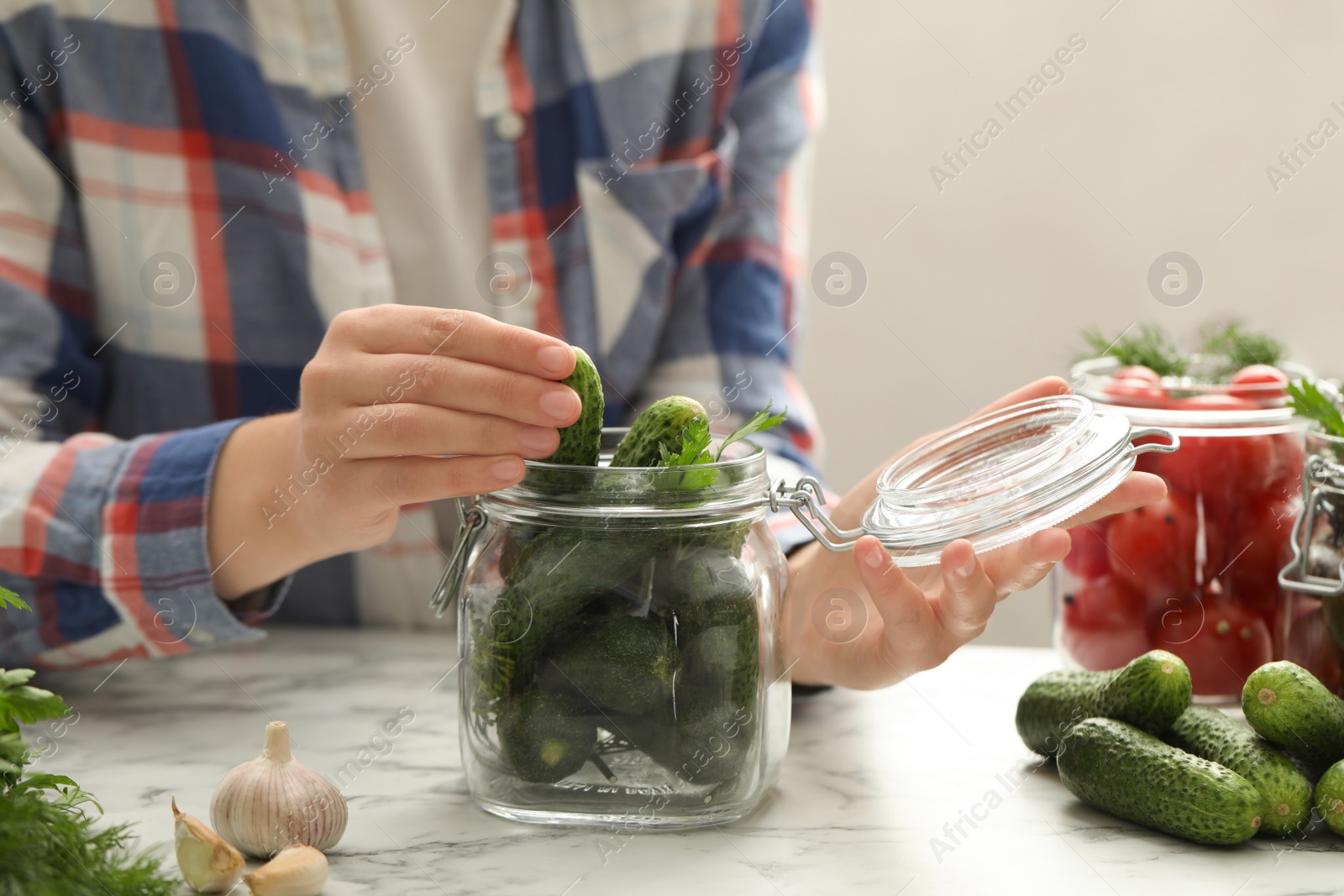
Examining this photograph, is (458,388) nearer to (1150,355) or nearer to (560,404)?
(560,404)

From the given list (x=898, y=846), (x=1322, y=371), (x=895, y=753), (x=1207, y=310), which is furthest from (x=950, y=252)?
(x=898, y=846)

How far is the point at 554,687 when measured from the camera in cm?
55

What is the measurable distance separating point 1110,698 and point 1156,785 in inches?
2.6

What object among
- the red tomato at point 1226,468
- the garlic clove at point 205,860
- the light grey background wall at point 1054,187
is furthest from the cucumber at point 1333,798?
the light grey background wall at point 1054,187

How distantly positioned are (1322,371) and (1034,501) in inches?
51.8

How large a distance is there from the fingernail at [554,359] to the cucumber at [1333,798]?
441 millimetres

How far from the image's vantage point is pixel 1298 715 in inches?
23.1

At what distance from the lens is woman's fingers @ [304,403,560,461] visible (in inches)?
22.0

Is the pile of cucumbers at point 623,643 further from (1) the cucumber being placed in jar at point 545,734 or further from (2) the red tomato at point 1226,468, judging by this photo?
(2) the red tomato at point 1226,468

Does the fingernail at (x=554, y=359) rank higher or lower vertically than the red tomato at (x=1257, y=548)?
higher

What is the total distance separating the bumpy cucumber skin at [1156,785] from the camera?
552 millimetres

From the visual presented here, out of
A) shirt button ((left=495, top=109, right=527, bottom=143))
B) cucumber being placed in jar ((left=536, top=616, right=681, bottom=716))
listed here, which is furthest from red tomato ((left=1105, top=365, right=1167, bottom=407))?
shirt button ((left=495, top=109, right=527, bottom=143))

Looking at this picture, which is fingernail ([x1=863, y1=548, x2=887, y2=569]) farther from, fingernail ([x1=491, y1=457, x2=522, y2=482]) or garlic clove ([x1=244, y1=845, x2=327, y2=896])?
garlic clove ([x1=244, y1=845, x2=327, y2=896])

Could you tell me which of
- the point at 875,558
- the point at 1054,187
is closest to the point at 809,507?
the point at 875,558
